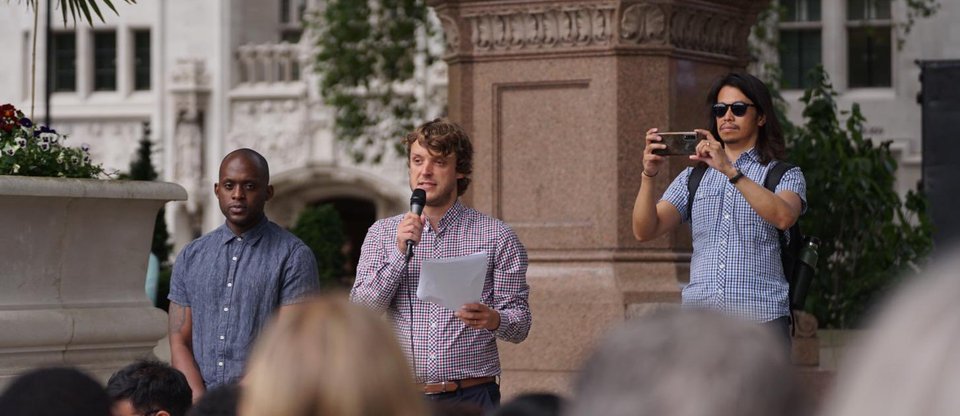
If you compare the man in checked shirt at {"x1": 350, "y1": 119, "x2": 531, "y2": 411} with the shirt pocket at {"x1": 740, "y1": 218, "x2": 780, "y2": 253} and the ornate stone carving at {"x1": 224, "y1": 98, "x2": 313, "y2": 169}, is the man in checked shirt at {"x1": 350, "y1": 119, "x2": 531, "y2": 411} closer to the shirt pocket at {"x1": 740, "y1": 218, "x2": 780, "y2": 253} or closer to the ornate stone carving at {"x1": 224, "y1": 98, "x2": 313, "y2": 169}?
the shirt pocket at {"x1": 740, "y1": 218, "x2": 780, "y2": 253}

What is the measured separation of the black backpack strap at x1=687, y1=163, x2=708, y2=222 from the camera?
6.96m

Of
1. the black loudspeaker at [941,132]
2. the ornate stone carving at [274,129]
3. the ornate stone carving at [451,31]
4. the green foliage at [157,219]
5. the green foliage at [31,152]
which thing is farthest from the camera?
the ornate stone carving at [274,129]

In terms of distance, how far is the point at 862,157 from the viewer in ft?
49.7

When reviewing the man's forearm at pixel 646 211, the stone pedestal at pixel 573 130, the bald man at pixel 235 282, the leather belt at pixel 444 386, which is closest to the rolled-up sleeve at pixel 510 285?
the leather belt at pixel 444 386

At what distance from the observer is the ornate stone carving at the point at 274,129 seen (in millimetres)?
38281

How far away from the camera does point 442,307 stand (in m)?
6.48

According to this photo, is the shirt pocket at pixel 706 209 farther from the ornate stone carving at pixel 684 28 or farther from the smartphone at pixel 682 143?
the ornate stone carving at pixel 684 28

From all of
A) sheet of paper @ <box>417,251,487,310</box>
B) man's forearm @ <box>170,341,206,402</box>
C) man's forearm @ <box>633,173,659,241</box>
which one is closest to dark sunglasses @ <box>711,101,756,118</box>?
man's forearm @ <box>633,173,659,241</box>

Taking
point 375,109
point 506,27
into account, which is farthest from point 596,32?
point 375,109

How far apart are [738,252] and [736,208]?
0.16m

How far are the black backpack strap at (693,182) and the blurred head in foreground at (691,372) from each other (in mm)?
4305

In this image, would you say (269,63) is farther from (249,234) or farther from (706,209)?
(706,209)

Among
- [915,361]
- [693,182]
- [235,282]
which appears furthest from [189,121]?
[915,361]

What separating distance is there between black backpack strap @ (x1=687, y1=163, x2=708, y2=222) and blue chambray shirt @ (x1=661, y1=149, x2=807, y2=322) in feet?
0.21
